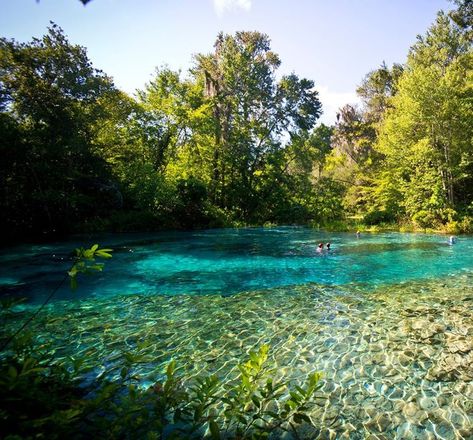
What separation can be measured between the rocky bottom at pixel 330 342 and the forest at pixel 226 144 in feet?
52.7

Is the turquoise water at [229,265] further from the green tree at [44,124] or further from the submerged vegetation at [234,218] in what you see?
the green tree at [44,124]

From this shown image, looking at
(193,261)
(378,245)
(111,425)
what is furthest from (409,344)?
(378,245)

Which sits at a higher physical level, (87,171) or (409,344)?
(87,171)

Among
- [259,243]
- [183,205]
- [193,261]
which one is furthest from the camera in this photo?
[183,205]

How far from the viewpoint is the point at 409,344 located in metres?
5.52

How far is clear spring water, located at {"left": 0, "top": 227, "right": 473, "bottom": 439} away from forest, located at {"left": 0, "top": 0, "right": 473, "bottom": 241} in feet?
31.3

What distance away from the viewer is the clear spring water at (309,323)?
4035mm

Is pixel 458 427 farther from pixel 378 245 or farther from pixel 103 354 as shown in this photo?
pixel 378 245

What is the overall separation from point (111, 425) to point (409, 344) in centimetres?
525

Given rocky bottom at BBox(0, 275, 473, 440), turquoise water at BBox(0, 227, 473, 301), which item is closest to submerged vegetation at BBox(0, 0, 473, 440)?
rocky bottom at BBox(0, 275, 473, 440)

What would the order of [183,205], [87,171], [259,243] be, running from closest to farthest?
[259,243] → [87,171] → [183,205]

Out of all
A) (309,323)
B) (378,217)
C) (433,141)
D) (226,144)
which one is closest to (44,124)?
(226,144)

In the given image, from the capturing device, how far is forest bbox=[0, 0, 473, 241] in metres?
20.3

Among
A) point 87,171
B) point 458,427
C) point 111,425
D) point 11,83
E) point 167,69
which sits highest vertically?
point 167,69
